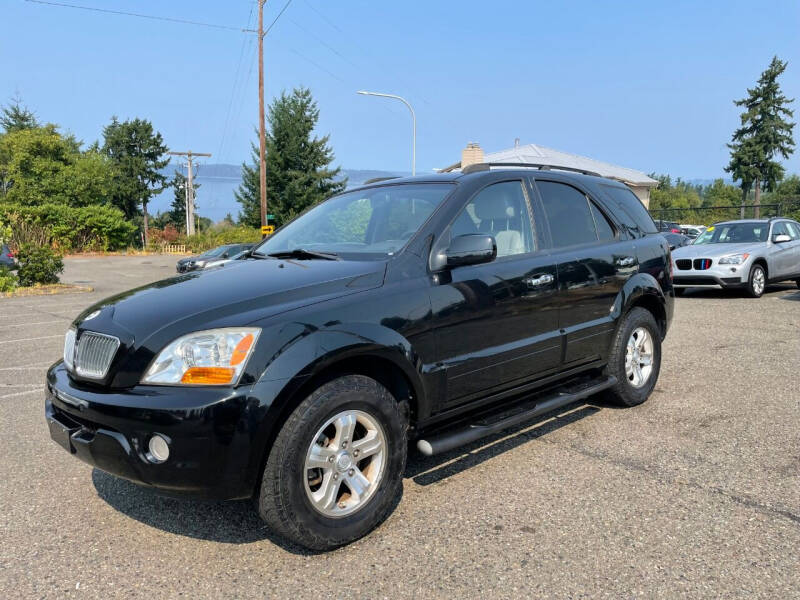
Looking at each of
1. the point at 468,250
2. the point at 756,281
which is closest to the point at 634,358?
the point at 468,250

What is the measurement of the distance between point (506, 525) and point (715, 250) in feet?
36.2

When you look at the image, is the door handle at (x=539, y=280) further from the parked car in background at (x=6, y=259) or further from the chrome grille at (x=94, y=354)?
the parked car in background at (x=6, y=259)

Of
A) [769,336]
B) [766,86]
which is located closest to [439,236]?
[769,336]

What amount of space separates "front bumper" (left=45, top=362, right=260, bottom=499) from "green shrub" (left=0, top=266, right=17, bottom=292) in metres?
14.9

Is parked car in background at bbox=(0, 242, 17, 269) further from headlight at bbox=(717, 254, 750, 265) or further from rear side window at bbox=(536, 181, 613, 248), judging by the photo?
headlight at bbox=(717, 254, 750, 265)

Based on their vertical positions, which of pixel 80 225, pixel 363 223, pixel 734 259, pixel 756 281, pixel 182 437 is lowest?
pixel 182 437

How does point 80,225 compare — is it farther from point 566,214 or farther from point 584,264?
point 584,264

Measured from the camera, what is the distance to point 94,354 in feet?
9.48

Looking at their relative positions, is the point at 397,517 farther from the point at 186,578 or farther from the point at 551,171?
the point at 551,171

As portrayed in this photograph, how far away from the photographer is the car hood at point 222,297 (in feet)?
8.95

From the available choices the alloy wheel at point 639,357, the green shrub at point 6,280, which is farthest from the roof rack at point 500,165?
the green shrub at point 6,280

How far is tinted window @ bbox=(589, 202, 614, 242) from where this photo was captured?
4.71 metres

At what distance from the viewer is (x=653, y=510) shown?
Answer: 10.6 ft

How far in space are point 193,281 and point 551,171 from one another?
8.74ft
